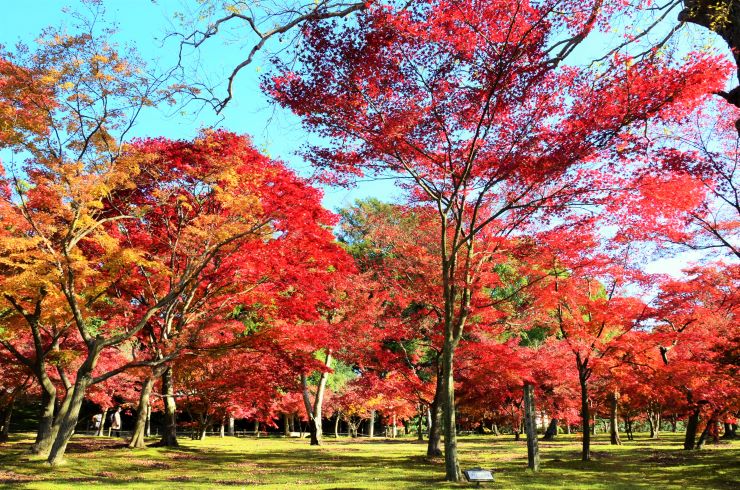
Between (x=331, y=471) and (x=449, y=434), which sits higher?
(x=449, y=434)

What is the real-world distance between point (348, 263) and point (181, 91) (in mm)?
12167

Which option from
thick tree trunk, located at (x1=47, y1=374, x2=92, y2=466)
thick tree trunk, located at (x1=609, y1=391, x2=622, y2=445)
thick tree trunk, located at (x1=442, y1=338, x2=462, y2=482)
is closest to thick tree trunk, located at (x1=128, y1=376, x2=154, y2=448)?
thick tree trunk, located at (x1=47, y1=374, x2=92, y2=466)

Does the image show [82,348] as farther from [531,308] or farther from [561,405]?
[561,405]

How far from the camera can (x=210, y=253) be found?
13.2 m

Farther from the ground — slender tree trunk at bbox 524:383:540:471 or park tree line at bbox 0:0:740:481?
park tree line at bbox 0:0:740:481

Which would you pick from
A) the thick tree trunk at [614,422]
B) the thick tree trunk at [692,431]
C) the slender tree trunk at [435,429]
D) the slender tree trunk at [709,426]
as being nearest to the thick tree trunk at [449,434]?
the slender tree trunk at [435,429]

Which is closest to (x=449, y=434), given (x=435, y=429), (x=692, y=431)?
(x=435, y=429)

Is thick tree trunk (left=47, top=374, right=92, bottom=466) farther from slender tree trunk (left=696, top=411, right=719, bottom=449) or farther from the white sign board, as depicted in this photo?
slender tree trunk (left=696, top=411, right=719, bottom=449)

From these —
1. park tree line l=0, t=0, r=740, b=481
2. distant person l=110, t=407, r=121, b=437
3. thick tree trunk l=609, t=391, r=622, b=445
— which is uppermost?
park tree line l=0, t=0, r=740, b=481

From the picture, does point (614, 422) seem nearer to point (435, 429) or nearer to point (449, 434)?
point (435, 429)

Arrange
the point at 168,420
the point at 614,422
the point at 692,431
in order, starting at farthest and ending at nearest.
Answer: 1. the point at 614,422
2. the point at 692,431
3. the point at 168,420

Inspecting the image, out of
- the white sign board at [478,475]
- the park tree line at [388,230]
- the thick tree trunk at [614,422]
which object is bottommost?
the thick tree trunk at [614,422]

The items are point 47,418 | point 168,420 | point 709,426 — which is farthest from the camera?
point 709,426

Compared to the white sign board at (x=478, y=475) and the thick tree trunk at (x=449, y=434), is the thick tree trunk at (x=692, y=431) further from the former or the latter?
the white sign board at (x=478, y=475)
